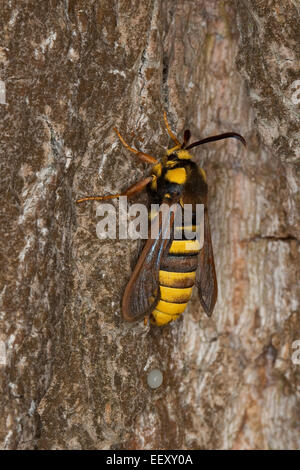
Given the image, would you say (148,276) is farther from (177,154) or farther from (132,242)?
(177,154)

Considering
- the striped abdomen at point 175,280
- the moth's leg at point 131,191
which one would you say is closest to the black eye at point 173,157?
the moth's leg at point 131,191

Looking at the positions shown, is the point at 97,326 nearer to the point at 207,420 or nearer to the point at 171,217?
the point at 171,217

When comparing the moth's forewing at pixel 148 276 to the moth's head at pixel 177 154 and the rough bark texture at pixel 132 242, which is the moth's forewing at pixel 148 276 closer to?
the rough bark texture at pixel 132 242

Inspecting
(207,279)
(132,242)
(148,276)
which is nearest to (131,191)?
(132,242)

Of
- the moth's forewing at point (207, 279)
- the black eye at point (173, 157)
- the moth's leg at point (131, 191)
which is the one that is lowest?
the moth's forewing at point (207, 279)

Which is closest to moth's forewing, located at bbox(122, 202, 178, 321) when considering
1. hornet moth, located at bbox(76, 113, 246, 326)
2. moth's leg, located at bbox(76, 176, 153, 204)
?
hornet moth, located at bbox(76, 113, 246, 326)

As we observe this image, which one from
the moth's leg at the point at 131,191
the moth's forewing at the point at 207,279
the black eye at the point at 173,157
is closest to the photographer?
the moth's leg at the point at 131,191

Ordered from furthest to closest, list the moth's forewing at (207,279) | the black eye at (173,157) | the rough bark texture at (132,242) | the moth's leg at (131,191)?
the moth's forewing at (207,279) → the black eye at (173,157) → the moth's leg at (131,191) → the rough bark texture at (132,242)
